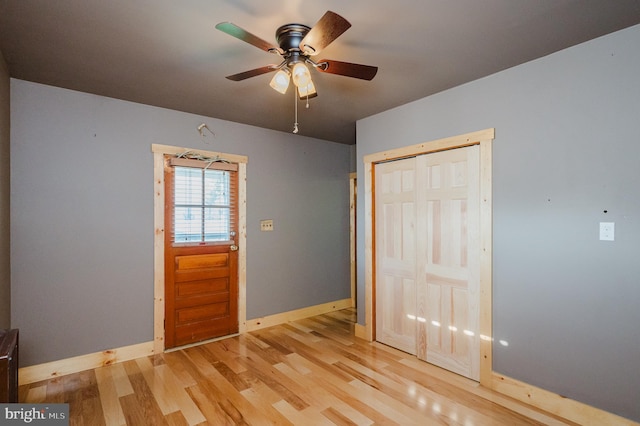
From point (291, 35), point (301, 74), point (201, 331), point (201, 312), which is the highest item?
point (291, 35)

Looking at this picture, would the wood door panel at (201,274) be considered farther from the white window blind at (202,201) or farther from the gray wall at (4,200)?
the gray wall at (4,200)

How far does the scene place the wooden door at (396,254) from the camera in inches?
132

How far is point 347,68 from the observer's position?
6.47 feet

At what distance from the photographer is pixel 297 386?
107 inches

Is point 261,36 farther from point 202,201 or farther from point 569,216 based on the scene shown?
point 569,216

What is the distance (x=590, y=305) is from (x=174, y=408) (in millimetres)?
3082

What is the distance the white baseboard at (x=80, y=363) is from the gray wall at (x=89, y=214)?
6 centimetres

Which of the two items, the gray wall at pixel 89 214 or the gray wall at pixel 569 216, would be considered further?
the gray wall at pixel 89 214

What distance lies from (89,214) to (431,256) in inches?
132

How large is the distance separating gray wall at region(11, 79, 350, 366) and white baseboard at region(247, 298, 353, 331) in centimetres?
14

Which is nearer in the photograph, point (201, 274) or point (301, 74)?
point (301, 74)

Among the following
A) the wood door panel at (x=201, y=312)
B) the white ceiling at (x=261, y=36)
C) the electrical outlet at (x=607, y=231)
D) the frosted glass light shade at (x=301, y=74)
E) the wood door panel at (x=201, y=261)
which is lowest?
the wood door panel at (x=201, y=312)

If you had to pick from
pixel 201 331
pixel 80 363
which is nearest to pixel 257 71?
pixel 201 331

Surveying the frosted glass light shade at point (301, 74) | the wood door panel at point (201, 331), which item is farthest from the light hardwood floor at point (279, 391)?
the frosted glass light shade at point (301, 74)
